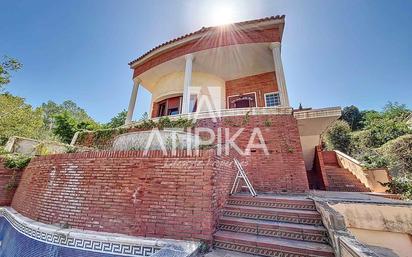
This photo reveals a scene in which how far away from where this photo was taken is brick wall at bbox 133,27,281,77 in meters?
8.27

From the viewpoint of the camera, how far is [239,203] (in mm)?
Answer: 4164

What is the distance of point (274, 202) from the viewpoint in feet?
13.1

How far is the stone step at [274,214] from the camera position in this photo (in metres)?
3.35

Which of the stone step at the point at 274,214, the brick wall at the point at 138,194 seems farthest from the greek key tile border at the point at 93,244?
the stone step at the point at 274,214

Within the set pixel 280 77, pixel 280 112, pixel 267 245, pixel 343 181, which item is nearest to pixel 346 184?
pixel 343 181

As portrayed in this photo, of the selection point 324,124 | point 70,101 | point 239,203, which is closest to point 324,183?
point 324,124

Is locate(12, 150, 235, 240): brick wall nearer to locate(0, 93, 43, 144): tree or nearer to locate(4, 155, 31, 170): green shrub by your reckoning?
locate(4, 155, 31, 170): green shrub

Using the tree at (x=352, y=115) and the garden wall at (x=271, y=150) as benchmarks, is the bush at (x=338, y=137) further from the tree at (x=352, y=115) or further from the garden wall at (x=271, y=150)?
the garden wall at (x=271, y=150)

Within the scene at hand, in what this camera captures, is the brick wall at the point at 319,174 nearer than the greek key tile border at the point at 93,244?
No

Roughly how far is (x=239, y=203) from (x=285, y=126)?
3.45 metres

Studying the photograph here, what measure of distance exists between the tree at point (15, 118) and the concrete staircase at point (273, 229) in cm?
1863

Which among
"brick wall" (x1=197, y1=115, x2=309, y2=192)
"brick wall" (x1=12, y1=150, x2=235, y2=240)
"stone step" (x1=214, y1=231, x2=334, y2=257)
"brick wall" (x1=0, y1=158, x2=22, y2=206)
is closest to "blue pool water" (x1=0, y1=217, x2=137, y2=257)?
"brick wall" (x1=12, y1=150, x2=235, y2=240)

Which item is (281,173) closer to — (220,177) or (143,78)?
(220,177)

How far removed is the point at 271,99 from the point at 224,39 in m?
4.16
